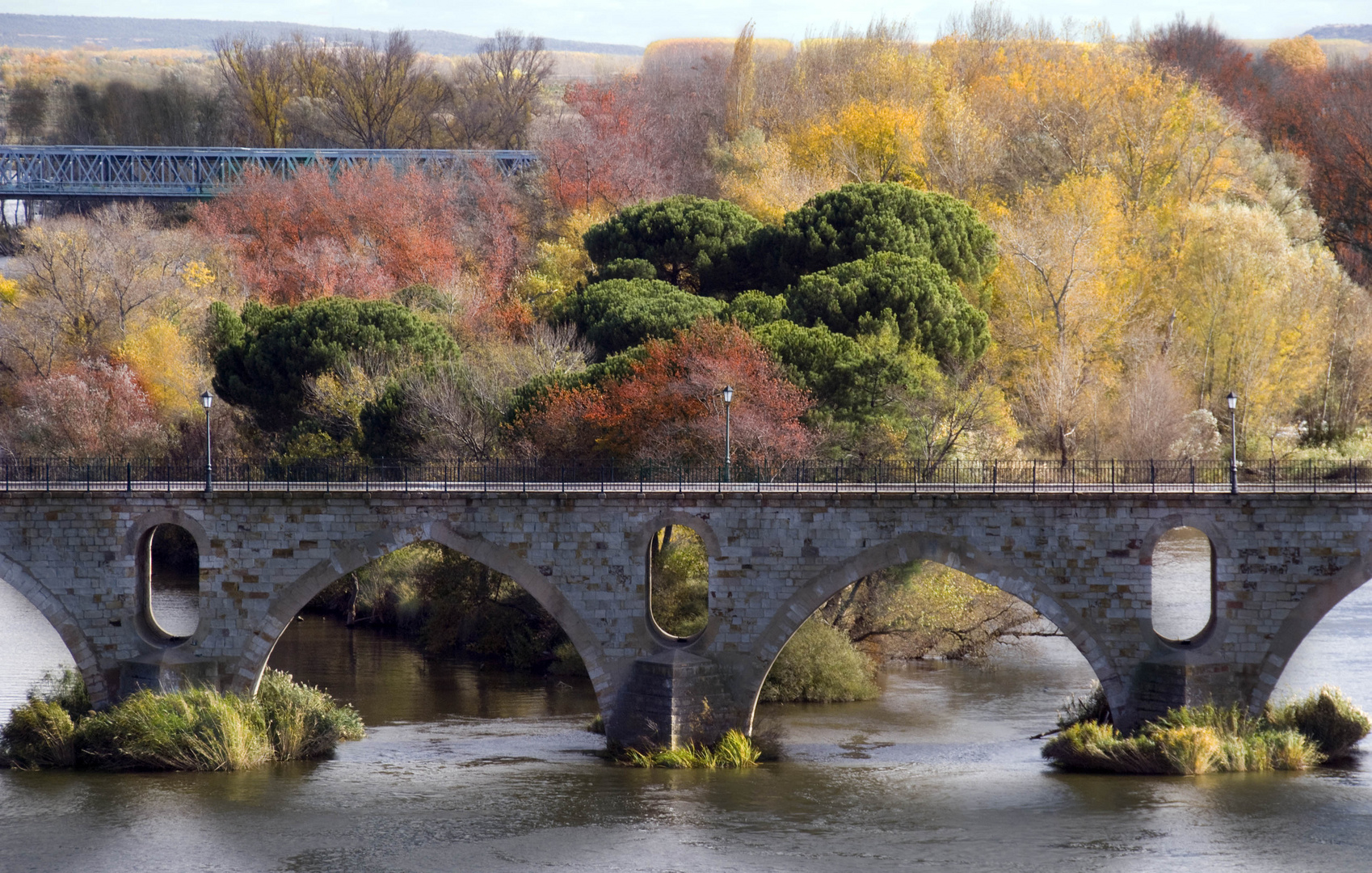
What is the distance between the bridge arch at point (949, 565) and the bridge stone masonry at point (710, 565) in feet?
0.13

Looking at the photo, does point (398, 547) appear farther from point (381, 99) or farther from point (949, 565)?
point (381, 99)

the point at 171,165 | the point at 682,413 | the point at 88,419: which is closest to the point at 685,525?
the point at 682,413

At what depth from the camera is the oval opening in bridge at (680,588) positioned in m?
43.5

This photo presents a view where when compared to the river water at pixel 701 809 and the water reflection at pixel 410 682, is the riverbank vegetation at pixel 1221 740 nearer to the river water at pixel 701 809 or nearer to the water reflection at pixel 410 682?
the river water at pixel 701 809

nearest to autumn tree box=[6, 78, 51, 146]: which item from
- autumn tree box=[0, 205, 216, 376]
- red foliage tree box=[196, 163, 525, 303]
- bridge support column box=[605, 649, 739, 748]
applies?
red foliage tree box=[196, 163, 525, 303]

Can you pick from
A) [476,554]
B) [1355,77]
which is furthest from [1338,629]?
[1355,77]

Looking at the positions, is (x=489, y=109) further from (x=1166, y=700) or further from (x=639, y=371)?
(x=1166, y=700)

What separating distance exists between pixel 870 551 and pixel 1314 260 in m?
37.3

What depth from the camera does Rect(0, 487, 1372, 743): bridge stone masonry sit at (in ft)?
110

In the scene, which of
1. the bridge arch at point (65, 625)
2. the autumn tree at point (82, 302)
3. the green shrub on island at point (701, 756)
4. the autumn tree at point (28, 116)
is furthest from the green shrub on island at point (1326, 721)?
the autumn tree at point (28, 116)

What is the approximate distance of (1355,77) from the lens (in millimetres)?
92938

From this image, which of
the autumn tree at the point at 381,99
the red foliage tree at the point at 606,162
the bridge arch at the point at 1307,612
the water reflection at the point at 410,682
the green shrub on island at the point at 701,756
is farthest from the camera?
the autumn tree at the point at 381,99

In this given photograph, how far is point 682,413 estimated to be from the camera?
44031 millimetres

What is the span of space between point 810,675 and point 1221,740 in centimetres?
1137
